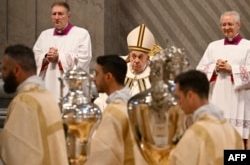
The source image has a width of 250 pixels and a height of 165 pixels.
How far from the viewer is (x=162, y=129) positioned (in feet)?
16.3

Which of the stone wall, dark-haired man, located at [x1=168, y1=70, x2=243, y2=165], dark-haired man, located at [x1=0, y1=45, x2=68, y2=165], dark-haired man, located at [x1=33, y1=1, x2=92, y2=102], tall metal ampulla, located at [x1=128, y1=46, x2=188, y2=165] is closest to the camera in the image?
tall metal ampulla, located at [x1=128, y1=46, x2=188, y2=165]

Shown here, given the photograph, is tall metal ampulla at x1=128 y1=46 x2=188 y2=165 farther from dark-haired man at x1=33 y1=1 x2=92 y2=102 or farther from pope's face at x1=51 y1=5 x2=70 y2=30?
pope's face at x1=51 y1=5 x2=70 y2=30

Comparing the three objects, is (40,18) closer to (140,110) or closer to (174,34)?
(174,34)

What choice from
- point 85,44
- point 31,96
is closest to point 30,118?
point 31,96

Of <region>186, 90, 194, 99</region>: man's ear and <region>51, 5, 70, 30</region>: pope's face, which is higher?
<region>51, 5, 70, 30</region>: pope's face

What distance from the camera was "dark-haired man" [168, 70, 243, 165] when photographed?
526cm

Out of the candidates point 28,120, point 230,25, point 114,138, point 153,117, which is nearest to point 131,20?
point 230,25

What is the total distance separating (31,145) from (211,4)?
22.7 feet

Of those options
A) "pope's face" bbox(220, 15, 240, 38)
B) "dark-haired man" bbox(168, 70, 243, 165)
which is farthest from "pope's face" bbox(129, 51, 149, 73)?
"dark-haired man" bbox(168, 70, 243, 165)

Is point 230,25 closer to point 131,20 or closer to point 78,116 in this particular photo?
point 131,20

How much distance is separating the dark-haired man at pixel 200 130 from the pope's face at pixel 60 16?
14.4ft

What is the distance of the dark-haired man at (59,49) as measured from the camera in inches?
382

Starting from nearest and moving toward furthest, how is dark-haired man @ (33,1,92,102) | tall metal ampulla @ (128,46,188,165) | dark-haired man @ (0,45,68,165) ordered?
tall metal ampulla @ (128,46,188,165) → dark-haired man @ (0,45,68,165) → dark-haired man @ (33,1,92,102)

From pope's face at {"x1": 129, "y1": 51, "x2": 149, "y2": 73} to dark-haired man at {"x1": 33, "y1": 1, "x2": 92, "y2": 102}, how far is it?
0.65 meters
